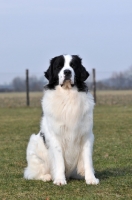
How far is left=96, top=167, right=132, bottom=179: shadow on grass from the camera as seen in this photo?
695 cm

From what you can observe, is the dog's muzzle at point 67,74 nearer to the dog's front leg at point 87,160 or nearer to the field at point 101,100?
the dog's front leg at point 87,160

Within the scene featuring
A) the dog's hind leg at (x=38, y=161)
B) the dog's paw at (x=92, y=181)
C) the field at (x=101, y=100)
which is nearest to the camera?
the dog's paw at (x=92, y=181)

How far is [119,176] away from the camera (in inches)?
268

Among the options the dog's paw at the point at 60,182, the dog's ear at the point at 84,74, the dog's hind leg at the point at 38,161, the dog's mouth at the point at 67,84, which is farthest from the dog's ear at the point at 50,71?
the dog's paw at the point at 60,182

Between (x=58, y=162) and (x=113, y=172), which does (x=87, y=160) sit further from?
(x=113, y=172)

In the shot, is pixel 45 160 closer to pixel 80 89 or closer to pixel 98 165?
pixel 80 89

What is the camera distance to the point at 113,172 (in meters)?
7.32

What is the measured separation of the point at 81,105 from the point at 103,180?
1113 mm

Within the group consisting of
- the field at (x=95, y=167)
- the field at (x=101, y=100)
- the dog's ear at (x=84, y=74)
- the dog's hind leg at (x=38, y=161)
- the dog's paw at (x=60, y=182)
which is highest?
the dog's ear at (x=84, y=74)

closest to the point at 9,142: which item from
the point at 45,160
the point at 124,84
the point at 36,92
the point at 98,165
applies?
the point at 98,165

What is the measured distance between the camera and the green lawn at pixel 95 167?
5648 mm

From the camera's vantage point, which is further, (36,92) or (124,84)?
(36,92)

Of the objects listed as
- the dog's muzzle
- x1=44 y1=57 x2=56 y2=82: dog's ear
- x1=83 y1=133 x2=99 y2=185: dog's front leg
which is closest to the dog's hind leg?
x1=83 y1=133 x2=99 y2=185: dog's front leg

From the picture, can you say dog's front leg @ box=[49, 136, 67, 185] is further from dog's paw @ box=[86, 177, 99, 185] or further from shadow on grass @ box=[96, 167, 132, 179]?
shadow on grass @ box=[96, 167, 132, 179]
